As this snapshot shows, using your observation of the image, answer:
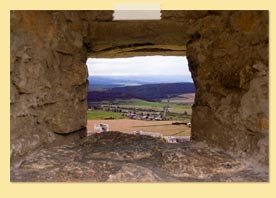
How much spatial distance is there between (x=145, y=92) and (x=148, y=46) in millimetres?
233

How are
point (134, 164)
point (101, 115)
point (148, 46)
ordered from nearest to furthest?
1. point (134, 164)
2. point (148, 46)
3. point (101, 115)

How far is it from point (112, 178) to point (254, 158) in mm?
518

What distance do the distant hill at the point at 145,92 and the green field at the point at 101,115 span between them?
2.5 inches

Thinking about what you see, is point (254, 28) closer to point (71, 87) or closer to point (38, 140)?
point (71, 87)

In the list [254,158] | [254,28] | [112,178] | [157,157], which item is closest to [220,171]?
[254,158]

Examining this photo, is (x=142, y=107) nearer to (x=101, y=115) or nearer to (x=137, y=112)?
(x=137, y=112)

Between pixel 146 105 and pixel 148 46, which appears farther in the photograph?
pixel 146 105

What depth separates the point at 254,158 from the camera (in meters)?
1.66

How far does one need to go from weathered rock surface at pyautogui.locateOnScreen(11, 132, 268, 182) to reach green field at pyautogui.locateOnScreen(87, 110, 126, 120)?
1.02 ft

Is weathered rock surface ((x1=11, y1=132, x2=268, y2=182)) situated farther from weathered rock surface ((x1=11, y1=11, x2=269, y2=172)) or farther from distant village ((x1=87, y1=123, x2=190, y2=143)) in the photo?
distant village ((x1=87, y1=123, x2=190, y2=143))

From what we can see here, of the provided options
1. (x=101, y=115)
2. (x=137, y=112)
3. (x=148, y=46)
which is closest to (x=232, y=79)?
(x=148, y=46)

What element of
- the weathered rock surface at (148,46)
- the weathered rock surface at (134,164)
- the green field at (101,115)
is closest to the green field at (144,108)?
the green field at (101,115)

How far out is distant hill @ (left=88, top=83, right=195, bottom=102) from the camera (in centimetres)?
213

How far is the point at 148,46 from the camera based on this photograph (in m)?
2.12
